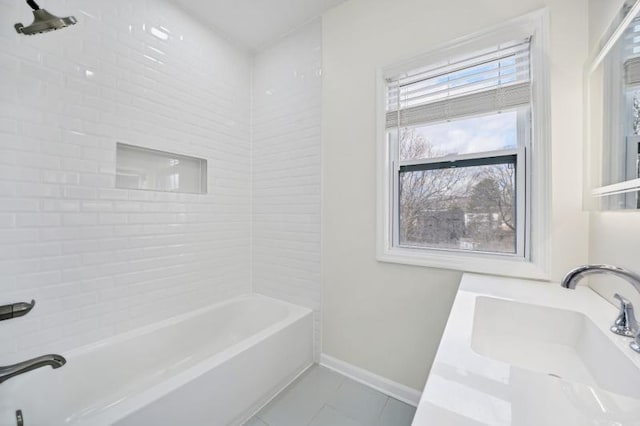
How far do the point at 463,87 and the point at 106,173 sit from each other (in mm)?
2320

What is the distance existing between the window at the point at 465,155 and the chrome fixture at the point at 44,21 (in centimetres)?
170

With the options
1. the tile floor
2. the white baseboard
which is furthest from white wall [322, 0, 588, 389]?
the tile floor

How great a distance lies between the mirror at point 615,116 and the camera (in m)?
0.89

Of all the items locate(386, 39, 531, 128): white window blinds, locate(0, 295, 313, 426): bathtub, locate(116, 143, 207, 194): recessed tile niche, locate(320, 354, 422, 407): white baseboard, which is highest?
locate(386, 39, 531, 128): white window blinds

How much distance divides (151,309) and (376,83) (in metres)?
2.29

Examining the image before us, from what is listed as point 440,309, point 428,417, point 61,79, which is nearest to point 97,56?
point 61,79

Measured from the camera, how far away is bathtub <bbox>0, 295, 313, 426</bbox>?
1.20 metres

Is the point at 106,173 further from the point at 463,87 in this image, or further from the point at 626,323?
the point at 626,323

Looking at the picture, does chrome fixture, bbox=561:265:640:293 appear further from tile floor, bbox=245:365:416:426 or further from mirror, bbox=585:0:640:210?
tile floor, bbox=245:365:416:426

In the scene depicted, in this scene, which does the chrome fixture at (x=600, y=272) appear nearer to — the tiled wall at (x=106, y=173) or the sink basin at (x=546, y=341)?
the sink basin at (x=546, y=341)

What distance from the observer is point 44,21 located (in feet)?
3.81

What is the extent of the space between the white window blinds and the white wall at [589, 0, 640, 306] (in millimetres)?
305

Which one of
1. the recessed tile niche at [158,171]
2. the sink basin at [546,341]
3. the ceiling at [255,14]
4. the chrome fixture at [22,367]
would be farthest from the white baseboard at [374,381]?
the ceiling at [255,14]

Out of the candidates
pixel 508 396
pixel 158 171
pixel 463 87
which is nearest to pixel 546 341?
pixel 508 396
